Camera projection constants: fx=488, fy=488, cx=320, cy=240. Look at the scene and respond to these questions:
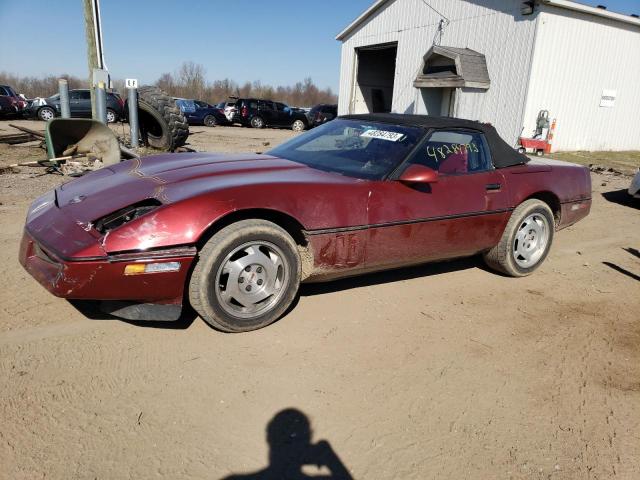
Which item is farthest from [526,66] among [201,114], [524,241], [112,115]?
[112,115]

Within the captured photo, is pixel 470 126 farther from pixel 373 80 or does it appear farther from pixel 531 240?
pixel 373 80

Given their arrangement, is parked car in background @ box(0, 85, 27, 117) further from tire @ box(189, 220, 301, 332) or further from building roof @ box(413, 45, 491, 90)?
tire @ box(189, 220, 301, 332)

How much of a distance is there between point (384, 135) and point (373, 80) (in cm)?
2098

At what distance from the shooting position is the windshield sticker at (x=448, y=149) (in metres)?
3.92

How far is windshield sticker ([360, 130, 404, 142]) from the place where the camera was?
3.93 meters

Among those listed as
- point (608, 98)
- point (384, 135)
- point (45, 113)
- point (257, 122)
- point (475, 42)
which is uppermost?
point (475, 42)

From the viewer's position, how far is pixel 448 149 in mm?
4066

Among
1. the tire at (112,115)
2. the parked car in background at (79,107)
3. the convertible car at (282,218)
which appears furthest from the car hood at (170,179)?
the tire at (112,115)

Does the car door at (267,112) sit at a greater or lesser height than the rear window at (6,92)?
lesser

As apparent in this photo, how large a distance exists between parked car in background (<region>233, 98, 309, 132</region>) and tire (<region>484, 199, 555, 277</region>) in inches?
877

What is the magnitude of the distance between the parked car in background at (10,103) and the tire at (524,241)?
22.9 m

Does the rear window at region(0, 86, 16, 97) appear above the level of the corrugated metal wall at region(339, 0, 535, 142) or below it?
below

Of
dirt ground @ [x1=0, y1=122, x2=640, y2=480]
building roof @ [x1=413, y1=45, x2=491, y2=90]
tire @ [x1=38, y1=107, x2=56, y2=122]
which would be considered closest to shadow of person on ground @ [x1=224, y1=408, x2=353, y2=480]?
dirt ground @ [x1=0, y1=122, x2=640, y2=480]

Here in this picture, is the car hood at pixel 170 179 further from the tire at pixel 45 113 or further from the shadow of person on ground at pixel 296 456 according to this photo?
the tire at pixel 45 113
